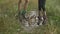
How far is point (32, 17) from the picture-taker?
206cm

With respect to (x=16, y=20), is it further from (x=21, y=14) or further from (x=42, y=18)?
(x=42, y=18)

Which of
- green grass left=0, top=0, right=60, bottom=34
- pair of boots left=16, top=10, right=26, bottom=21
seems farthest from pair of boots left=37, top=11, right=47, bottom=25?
pair of boots left=16, top=10, right=26, bottom=21

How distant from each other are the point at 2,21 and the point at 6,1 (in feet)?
0.60

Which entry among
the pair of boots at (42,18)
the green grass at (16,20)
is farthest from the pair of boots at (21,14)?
the pair of boots at (42,18)

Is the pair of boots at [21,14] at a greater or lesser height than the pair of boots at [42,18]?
greater

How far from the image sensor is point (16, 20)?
2014 millimetres

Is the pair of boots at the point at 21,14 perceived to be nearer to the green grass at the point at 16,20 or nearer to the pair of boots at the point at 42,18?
the green grass at the point at 16,20

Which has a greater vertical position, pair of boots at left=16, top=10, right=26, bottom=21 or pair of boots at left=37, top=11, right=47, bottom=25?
pair of boots at left=16, top=10, right=26, bottom=21

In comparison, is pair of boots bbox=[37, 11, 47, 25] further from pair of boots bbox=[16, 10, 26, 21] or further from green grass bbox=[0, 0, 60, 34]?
pair of boots bbox=[16, 10, 26, 21]

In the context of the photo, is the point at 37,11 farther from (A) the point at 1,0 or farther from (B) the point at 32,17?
(A) the point at 1,0

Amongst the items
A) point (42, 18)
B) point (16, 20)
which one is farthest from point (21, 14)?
point (42, 18)

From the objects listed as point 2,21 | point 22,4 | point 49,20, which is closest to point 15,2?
point 22,4

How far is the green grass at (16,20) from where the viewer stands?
6.49 feet

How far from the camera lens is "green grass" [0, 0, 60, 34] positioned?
198 centimetres
